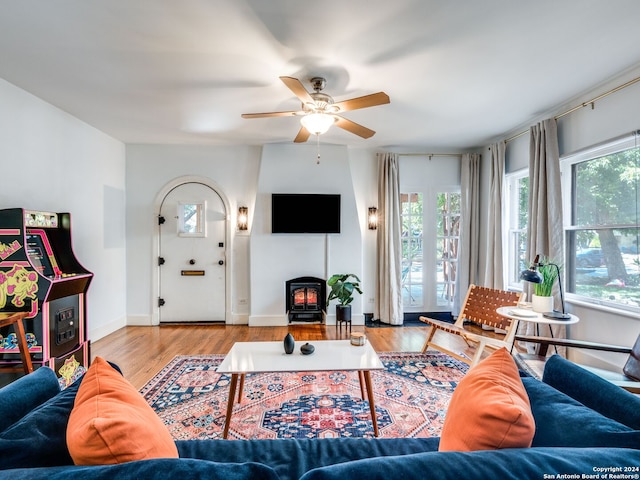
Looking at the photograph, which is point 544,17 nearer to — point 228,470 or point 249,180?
point 228,470

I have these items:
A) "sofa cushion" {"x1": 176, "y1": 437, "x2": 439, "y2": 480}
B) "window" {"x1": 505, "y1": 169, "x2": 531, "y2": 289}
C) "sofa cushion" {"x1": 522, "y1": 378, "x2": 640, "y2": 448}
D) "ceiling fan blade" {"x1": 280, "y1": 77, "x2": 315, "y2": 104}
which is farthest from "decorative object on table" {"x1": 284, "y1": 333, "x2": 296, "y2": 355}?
"window" {"x1": 505, "y1": 169, "x2": 531, "y2": 289}

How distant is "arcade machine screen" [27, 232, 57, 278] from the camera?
2672 millimetres

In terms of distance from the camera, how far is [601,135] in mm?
2758

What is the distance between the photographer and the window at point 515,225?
3.97 meters

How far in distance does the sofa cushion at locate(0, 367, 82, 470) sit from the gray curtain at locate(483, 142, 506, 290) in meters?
4.38

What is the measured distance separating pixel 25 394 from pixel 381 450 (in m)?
1.31

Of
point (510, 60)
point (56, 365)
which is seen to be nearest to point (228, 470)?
point (56, 365)

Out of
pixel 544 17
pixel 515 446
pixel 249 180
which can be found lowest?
pixel 515 446

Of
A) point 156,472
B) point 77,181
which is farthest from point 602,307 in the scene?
point 77,181

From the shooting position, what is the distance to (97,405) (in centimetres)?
87

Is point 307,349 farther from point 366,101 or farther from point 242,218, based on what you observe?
point 242,218

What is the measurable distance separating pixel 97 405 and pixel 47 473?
226 millimetres

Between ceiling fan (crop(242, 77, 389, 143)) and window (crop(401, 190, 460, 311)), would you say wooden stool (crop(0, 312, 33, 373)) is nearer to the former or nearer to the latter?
ceiling fan (crop(242, 77, 389, 143))

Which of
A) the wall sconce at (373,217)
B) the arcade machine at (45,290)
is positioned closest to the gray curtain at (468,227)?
the wall sconce at (373,217)
